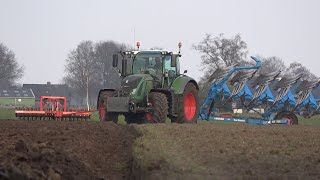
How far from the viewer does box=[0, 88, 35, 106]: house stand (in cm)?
8781

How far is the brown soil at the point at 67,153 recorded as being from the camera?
7.09m

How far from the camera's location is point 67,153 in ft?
29.5

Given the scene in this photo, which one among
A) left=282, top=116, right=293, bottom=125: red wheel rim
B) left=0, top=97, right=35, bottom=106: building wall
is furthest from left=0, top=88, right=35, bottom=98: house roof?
left=282, top=116, right=293, bottom=125: red wheel rim

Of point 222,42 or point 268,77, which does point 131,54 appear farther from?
point 222,42

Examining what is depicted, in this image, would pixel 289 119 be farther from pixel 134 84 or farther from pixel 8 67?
pixel 8 67

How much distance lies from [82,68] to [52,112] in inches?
2302

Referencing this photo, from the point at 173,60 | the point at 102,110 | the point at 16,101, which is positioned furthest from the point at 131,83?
the point at 16,101

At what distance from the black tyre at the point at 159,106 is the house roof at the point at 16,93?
73.9 metres

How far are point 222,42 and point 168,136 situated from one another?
5545 cm

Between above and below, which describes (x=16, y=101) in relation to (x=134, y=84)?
above

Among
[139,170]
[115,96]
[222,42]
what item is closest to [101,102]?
[115,96]

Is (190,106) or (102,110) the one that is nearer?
(102,110)

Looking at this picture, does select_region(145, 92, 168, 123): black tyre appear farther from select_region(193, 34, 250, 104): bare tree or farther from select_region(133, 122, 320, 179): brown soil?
select_region(193, 34, 250, 104): bare tree

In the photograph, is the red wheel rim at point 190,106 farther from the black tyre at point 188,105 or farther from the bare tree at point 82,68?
the bare tree at point 82,68
